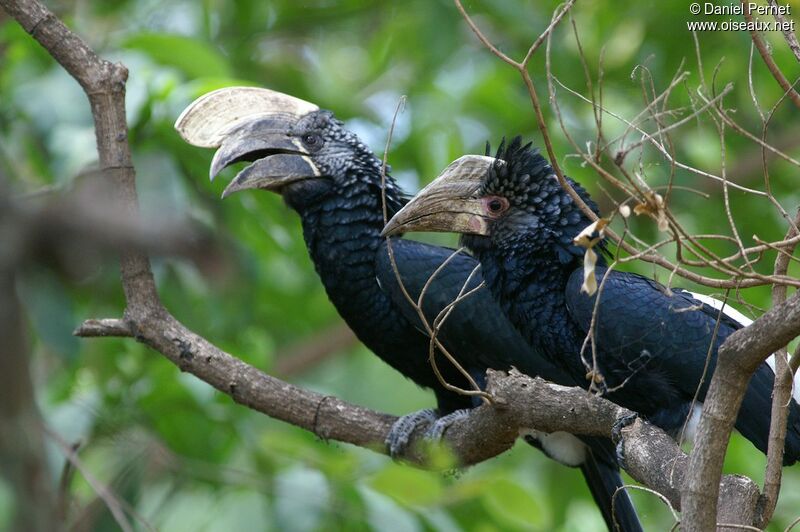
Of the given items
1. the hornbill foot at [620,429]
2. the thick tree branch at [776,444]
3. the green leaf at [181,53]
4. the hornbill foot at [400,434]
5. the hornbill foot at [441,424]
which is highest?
the green leaf at [181,53]

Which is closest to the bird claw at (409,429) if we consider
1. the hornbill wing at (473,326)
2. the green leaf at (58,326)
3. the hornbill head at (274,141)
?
the hornbill wing at (473,326)

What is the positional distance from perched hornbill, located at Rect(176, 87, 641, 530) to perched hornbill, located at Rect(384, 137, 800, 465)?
243 mm

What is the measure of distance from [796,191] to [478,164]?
3128mm

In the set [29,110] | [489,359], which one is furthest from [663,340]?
[29,110]

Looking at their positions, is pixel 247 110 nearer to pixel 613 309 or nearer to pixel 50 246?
pixel 613 309

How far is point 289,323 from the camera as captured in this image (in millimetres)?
6902

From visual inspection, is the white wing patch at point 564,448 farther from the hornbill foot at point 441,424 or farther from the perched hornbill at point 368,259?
the hornbill foot at point 441,424

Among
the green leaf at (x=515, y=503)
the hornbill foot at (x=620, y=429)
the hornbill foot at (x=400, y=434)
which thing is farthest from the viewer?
the green leaf at (x=515, y=503)

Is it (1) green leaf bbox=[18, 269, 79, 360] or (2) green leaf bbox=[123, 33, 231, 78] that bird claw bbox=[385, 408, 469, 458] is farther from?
(2) green leaf bbox=[123, 33, 231, 78]

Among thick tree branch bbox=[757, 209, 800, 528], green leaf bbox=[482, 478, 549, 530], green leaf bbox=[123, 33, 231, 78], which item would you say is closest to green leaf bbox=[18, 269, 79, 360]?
green leaf bbox=[123, 33, 231, 78]

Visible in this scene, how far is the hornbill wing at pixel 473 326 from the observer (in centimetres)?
402

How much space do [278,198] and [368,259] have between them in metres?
1.28

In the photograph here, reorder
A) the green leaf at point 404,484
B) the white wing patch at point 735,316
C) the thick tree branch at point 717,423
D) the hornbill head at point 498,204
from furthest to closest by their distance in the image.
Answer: the green leaf at point 404,484 < the hornbill head at point 498,204 < the white wing patch at point 735,316 < the thick tree branch at point 717,423

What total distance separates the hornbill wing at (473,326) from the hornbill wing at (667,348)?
1.56 feet
